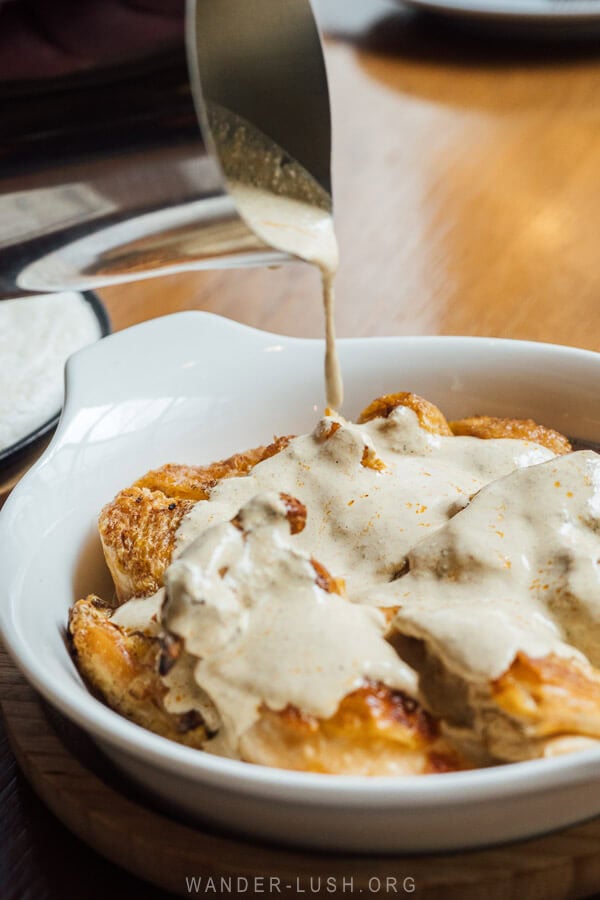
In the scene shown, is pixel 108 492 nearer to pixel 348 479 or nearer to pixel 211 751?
pixel 348 479

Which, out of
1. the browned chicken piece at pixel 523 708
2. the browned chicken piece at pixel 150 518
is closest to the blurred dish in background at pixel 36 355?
the browned chicken piece at pixel 150 518

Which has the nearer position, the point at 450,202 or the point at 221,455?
the point at 221,455

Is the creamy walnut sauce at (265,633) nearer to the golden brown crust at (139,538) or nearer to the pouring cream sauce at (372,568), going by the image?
the pouring cream sauce at (372,568)

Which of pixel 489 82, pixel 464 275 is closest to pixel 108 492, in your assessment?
pixel 464 275

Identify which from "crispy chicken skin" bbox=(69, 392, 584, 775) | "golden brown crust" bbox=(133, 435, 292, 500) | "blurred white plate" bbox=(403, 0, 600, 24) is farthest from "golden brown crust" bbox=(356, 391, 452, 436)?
"blurred white plate" bbox=(403, 0, 600, 24)

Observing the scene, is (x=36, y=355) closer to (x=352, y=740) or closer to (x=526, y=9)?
(x=352, y=740)

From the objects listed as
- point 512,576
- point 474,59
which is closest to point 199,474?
point 512,576
